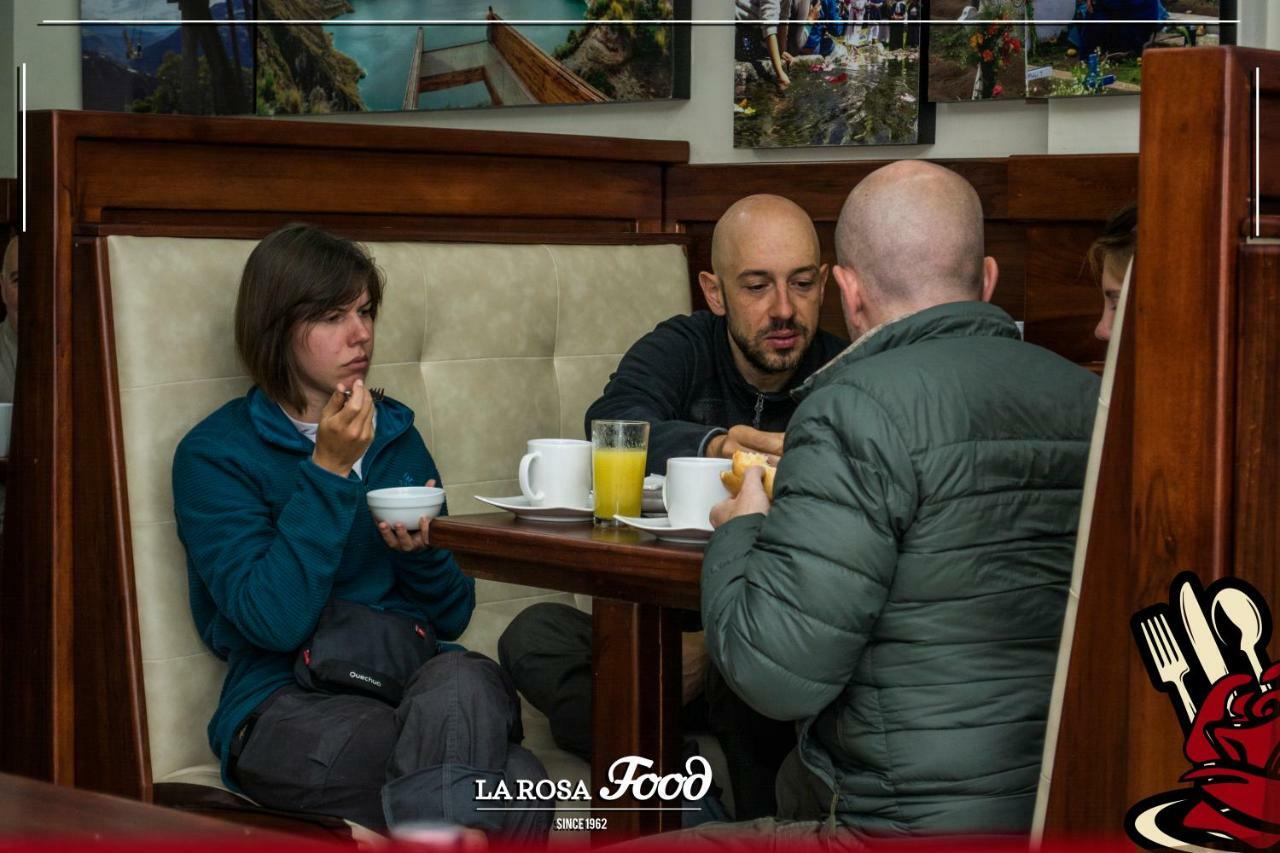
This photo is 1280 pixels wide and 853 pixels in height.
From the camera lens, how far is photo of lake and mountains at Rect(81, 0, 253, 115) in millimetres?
4121

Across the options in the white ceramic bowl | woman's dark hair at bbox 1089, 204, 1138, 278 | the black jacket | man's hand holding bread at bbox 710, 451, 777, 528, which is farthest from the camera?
the black jacket

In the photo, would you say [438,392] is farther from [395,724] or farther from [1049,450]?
[1049,450]

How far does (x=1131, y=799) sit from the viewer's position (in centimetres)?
124

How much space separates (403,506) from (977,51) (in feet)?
5.46

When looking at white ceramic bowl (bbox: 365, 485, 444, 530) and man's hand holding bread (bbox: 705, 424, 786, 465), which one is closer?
white ceramic bowl (bbox: 365, 485, 444, 530)

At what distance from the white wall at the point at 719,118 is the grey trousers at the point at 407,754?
99 centimetres

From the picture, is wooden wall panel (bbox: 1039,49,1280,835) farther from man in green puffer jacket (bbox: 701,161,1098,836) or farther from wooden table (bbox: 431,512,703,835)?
wooden table (bbox: 431,512,703,835)

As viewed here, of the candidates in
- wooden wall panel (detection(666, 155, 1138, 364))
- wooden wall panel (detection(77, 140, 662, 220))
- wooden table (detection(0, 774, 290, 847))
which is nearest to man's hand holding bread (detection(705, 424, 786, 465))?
wooden wall panel (detection(77, 140, 662, 220))

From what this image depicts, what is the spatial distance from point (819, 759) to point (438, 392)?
1.18 metres

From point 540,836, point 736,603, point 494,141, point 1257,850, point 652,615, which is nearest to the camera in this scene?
point 1257,850

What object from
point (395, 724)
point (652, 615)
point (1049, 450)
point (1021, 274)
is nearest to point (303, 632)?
point (395, 724)

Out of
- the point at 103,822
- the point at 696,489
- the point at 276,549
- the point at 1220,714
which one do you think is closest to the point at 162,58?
the point at 276,549

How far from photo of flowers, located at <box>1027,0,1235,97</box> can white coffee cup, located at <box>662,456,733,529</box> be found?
1406 mm

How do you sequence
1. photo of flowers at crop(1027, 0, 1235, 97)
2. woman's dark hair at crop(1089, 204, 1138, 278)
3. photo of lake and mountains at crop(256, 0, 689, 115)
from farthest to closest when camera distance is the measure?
photo of lake and mountains at crop(256, 0, 689, 115) → photo of flowers at crop(1027, 0, 1235, 97) → woman's dark hair at crop(1089, 204, 1138, 278)
